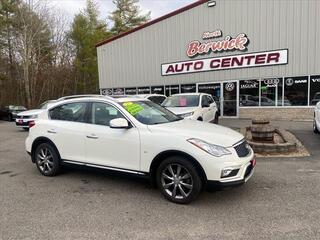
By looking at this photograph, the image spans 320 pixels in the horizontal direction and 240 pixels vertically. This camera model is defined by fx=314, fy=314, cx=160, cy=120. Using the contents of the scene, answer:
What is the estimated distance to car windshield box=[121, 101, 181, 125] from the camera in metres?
5.45

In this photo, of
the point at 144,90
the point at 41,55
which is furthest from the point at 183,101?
the point at 41,55

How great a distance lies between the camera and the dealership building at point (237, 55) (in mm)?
16812

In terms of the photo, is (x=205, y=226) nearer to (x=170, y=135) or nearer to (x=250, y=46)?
(x=170, y=135)

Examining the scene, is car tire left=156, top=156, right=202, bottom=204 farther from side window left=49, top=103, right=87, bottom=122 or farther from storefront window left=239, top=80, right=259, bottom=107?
storefront window left=239, top=80, right=259, bottom=107

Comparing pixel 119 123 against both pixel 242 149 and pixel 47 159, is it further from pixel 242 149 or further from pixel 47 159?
pixel 47 159

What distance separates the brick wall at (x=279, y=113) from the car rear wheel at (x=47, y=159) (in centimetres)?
1430

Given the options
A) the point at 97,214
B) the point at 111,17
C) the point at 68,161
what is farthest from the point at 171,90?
the point at 111,17

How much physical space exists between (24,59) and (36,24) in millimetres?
3789

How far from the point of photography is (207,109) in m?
12.4

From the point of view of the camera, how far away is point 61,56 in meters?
36.9

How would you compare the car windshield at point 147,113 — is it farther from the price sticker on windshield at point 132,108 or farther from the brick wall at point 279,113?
the brick wall at point 279,113

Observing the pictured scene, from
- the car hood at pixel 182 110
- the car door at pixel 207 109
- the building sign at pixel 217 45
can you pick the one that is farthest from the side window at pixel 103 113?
the building sign at pixel 217 45

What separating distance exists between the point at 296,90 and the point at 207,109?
746 cm

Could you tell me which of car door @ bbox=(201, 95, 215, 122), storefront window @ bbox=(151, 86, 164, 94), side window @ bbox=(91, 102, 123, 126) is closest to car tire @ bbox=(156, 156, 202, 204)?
side window @ bbox=(91, 102, 123, 126)
